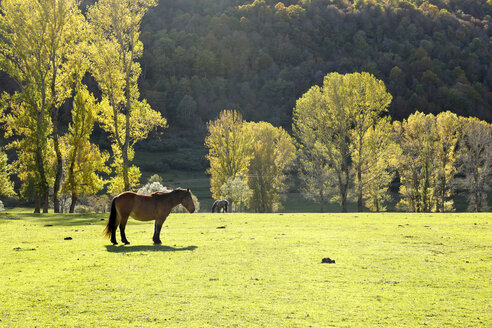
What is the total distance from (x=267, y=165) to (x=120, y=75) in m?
43.7

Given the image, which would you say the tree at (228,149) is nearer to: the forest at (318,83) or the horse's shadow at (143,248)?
the horse's shadow at (143,248)

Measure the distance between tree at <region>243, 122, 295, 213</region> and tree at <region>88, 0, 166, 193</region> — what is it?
36951 mm

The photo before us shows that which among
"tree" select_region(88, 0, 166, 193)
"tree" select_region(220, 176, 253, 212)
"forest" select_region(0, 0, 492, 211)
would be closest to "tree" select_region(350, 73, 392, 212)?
"tree" select_region(220, 176, 253, 212)

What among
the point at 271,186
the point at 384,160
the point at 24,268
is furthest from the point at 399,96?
the point at 24,268

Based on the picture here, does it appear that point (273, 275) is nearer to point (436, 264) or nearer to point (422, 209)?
point (436, 264)

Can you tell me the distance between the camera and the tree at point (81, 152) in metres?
36.9

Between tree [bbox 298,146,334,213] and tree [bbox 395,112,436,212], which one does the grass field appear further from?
tree [bbox 298,146,334,213]

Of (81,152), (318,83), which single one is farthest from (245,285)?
(318,83)

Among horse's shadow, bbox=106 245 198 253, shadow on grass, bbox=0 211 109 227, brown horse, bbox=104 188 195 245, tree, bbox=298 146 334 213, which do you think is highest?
tree, bbox=298 146 334 213

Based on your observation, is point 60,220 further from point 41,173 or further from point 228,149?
point 228,149

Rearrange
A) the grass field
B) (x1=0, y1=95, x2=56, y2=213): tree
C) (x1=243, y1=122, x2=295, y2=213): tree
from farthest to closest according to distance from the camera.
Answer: (x1=243, y1=122, x2=295, y2=213): tree
(x1=0, y1=95, x2=56, y2=213): tree
the grass field

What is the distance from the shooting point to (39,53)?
34.7m

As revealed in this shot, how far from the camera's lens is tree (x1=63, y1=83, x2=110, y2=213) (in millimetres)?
36906

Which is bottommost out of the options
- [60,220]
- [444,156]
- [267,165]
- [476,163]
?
[60,220]
